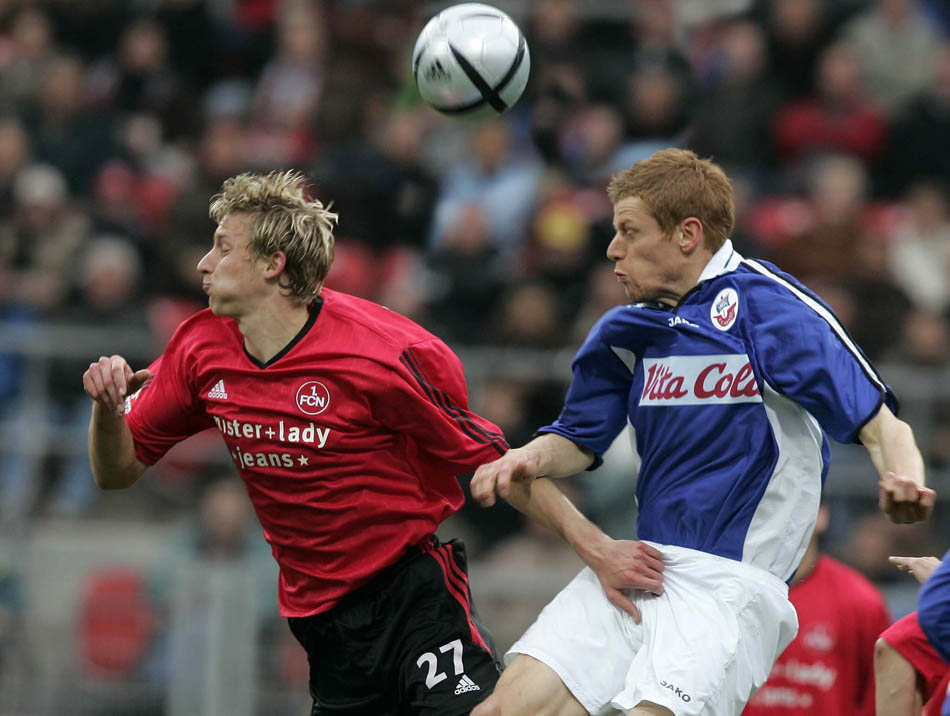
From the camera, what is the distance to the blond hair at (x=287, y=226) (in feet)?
17.4

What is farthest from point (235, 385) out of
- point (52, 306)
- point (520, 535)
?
point (52, 306)

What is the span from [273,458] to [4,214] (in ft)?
22.8

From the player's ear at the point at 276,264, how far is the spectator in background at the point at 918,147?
770cm

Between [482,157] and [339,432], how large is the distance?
6507mm

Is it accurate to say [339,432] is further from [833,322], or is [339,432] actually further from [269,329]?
[833,322]

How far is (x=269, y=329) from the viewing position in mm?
5305

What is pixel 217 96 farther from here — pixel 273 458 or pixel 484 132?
pixel 273 458

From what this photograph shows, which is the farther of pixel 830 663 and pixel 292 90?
pixel 292 90

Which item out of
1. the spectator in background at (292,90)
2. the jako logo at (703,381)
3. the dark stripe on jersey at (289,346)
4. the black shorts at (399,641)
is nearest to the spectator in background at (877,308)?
the spectator in background at (292,90)

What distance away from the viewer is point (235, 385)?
17.4ft

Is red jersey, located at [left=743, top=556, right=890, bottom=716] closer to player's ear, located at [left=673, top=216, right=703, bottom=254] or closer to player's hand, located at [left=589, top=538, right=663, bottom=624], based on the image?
player's hand, located at [left=589, top=538, right=663, bottom=624]

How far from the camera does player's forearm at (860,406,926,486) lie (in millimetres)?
4320

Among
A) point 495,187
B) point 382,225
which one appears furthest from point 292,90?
point 495,187

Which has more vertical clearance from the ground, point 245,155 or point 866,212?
point 245,155
